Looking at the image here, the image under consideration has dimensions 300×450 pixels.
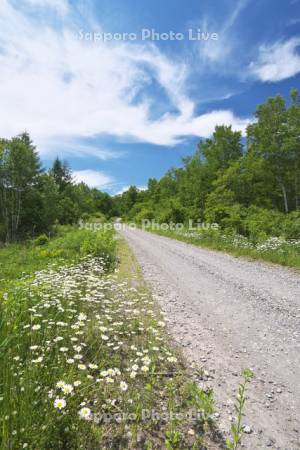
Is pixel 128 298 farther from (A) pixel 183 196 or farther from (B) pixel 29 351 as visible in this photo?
(A) pixel 183 196

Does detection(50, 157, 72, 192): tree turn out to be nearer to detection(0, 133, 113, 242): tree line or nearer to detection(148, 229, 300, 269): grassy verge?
detection(0, 133, 113, 242): tree line

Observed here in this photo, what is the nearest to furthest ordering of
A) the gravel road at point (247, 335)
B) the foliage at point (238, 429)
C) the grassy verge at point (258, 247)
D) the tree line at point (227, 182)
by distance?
the foliage at point (238, 429) → the gravel road at point (247, 335) → the grassy verge at point (258, 247) → the tree line at point (227, 182)

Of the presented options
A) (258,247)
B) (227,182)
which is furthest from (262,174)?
(258,247)

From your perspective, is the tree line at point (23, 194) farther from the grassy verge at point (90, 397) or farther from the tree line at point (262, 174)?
the grassy verge at point (90, 397)

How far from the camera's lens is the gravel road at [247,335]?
2408mm

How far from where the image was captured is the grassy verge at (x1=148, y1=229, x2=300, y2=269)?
31.9 ft

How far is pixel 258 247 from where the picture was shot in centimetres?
1123

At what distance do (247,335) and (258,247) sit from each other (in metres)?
8.01

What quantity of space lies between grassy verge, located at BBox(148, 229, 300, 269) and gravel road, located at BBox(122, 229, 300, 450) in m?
1.23

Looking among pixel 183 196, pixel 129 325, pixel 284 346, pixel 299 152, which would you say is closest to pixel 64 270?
pixel 129 325

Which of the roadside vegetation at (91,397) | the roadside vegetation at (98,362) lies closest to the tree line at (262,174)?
the roadside vegetation at (98,362)

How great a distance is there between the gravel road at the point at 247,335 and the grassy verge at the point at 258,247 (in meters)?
1.23

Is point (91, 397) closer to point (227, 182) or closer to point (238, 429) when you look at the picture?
point (238, 429)

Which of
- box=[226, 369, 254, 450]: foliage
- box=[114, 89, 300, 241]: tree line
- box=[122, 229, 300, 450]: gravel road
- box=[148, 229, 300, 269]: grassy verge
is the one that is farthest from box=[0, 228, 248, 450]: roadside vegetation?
box=[114, 89, 300, 241]: tree line
